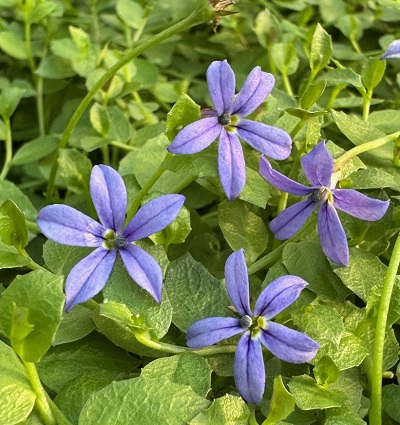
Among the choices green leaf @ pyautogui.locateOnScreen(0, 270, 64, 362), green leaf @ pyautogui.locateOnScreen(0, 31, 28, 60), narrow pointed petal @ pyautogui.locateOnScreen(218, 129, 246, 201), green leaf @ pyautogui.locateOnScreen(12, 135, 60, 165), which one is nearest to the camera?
green leaf @ pyautogui.locateOnScreen(0, 270, 64, 362)

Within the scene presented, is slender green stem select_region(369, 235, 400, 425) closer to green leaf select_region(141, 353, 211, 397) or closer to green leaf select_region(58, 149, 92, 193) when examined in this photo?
green leaf select_region(141, 353, 211, 397)

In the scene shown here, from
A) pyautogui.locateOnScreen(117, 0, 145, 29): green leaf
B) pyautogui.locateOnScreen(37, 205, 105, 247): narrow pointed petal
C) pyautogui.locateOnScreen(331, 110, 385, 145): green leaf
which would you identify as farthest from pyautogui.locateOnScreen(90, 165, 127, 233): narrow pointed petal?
pyautogui.locateOnScreen(117, 0, 145, 29): green leaf

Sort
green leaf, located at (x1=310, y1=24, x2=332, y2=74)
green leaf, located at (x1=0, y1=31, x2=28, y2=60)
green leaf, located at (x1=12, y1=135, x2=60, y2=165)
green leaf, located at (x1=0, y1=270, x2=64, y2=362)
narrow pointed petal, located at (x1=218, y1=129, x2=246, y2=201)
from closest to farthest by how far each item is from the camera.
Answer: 1. green leaf, located at (x1=0, y1=270, x2=64, y2=362)
2. narrow pointed petal, located at (x1=218, y1=129, x2=246, y2=201)
3. green leaf, located at (x1=310, y1=24, x2=332, y2=74)
4. green leaf, located at (x1=12, y1=135, x2=60, y2=165)
5. green leaf, located at (x1=0, y1=31, x2=28, y2=60)

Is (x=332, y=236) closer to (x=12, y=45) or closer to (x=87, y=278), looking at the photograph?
(x=87, y=278)

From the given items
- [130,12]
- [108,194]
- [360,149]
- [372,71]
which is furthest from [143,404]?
[130,12]

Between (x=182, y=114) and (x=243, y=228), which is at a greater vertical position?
(x=182, y=114)

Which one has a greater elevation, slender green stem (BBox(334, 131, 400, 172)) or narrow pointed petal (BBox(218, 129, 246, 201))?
narrow pointed petal (BBox(218, 129, 246, 201))

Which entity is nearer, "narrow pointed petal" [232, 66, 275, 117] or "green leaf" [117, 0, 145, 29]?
"narrow pointed petal" [232, 66, 275, 117]
